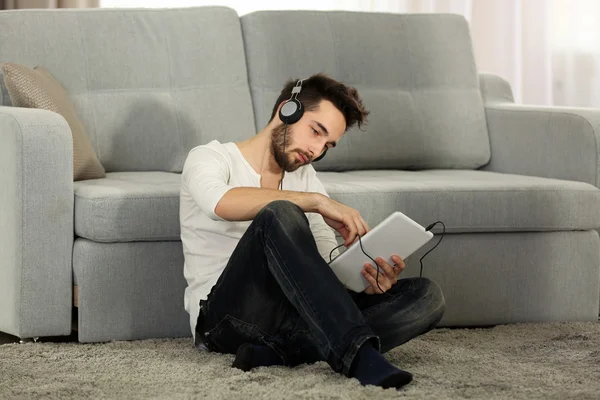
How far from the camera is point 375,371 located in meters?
1.82

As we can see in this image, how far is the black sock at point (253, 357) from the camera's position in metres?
2.02

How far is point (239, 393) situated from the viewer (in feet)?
6.06

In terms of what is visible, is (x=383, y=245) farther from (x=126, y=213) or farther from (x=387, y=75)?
(x=387, y=75)

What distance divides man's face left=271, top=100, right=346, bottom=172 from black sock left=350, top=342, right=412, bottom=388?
0.46 m

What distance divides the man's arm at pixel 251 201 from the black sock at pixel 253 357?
27cm

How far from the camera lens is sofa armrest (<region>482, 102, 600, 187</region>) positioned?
2.94 m

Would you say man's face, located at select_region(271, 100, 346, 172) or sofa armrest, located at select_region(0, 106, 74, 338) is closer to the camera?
man's face, located at select_region(271, 100, 346, 172)

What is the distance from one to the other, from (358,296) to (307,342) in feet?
0.68

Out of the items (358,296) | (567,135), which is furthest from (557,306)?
(358,296)

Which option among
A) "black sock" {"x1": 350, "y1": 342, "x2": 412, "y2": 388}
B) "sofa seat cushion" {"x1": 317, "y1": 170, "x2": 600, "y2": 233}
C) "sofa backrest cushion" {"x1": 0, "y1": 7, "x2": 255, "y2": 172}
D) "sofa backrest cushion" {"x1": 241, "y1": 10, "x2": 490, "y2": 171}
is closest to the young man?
"black sock" {"x1": 350, "y1": 342, "x2": 412, "y2": 388}

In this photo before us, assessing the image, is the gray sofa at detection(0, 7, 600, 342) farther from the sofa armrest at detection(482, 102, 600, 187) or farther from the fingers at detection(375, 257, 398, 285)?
the fingers at detection(375, 257, 398, 285)

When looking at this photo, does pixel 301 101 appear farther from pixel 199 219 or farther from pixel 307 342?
pixel 307 342

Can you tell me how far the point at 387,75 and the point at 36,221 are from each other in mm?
1390

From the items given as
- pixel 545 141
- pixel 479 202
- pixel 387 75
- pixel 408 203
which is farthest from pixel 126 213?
pixel 545 141
